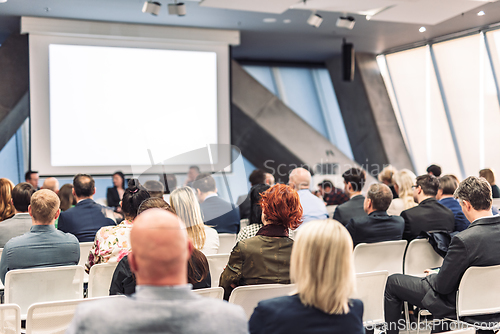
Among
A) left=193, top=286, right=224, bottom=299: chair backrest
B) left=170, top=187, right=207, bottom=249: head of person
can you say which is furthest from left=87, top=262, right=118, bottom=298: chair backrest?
left=193, top=286, right=224, bottom=299: chair backrest

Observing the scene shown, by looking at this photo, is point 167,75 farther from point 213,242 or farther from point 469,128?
point 469,128

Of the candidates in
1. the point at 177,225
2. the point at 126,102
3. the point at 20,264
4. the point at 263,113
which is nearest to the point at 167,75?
the point at 126,102

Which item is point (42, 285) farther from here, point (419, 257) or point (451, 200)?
point (451, 200)

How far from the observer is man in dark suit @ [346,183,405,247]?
12.1 feet

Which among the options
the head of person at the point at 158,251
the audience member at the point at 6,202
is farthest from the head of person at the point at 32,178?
the head of person at the point at 158,251

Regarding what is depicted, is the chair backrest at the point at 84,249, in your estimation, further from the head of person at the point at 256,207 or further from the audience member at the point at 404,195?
the audience member at the point at 404,195

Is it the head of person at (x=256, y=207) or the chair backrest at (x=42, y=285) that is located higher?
the head of person at (x=256, y=207)

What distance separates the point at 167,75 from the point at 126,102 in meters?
0.89

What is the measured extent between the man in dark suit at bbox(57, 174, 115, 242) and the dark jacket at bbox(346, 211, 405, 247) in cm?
215

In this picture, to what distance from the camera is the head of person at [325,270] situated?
1514 millimetres

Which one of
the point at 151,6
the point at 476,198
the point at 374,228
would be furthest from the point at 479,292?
the point at 151,6

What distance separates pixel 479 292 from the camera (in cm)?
271

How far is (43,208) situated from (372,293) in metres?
2.11

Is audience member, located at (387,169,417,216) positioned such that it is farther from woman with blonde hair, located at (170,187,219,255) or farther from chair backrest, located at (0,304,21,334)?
chair backrest, located at (0,304,21,334)
